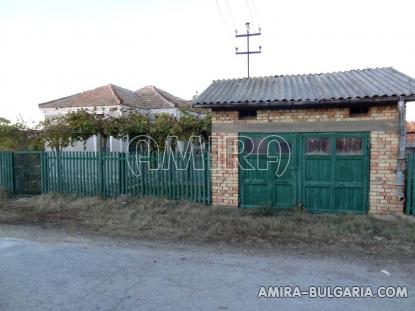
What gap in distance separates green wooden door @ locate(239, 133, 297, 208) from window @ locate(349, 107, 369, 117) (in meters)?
1.39

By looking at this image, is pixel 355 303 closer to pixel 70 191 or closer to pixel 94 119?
pixel 70 191

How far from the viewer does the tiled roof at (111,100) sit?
16.4m

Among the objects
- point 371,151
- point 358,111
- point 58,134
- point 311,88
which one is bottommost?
point 371,151

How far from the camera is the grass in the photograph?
5.89 metres

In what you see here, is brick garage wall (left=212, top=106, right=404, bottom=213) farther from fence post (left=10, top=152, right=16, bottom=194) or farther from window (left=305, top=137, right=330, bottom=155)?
fence post (left=10, top=152, right=16, bottom=194)

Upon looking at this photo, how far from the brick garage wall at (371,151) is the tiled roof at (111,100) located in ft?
23.1

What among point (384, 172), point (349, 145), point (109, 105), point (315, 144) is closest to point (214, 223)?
point (315, 144)

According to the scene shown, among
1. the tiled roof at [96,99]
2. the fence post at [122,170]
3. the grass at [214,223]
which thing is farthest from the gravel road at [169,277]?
the tiled roof at [96,99]

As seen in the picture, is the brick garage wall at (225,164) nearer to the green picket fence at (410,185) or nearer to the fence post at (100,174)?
the fence post at (100,174)

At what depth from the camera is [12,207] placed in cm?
925

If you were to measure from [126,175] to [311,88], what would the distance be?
18.8 feet

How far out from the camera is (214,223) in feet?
23.2

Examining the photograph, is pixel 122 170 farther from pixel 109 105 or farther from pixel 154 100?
pixel 154 100

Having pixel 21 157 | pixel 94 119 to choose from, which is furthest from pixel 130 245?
pixel 21 157
